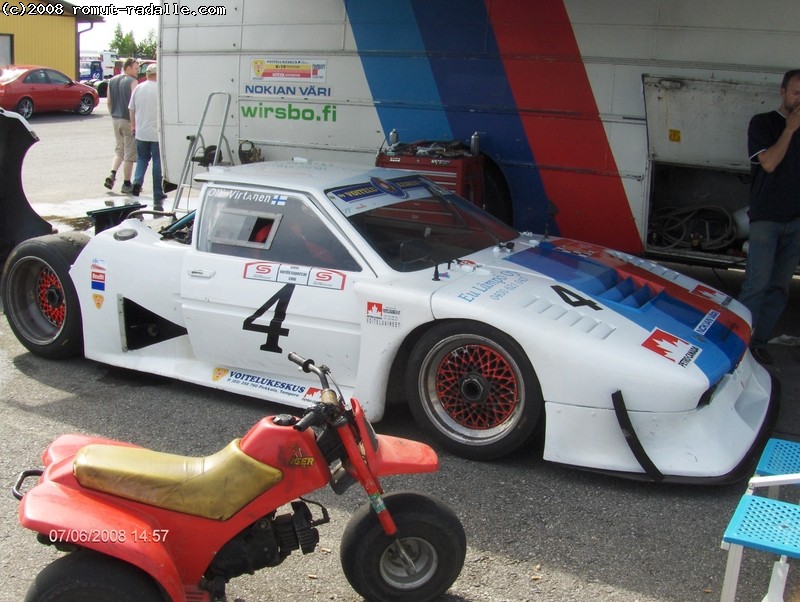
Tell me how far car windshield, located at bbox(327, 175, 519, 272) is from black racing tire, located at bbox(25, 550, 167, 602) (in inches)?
91.2

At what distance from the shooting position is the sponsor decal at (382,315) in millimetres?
4336

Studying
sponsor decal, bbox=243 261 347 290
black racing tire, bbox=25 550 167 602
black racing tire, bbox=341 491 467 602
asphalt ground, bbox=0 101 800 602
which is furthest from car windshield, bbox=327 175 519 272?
black racing tire, bbox=25 550 167 602

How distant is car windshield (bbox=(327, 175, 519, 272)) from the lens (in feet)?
15.6

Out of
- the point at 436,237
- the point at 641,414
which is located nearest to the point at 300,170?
the point at 436,237

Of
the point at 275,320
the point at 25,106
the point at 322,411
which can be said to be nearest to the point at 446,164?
the point at 275,320

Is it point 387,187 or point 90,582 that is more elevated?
point 387,187

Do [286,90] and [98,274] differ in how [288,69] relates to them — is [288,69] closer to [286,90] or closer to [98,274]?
[286,90]

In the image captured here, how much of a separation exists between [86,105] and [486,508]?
80.4 ft

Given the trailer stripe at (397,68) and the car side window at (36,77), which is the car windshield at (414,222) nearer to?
the trailer stripe at (397,68)

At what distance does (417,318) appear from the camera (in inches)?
169

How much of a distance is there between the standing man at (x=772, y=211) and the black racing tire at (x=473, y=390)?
2.46 meters

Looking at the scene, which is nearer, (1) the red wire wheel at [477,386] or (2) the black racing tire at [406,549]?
(2) the black racing tire at [406,549]

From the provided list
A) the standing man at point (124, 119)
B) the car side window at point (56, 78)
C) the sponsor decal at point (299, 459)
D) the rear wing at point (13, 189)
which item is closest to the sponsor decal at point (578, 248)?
the sponsor decal at point (299, 459)

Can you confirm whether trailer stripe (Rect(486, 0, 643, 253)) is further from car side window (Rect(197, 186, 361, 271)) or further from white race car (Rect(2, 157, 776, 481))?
car side window (Rect(197, 186, 361, 271))
